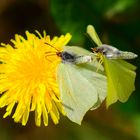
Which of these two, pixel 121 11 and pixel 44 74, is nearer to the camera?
pixel 44 74

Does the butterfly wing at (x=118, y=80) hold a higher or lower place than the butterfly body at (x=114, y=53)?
lower

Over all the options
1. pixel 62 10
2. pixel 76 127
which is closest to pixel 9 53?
pixel 62 10

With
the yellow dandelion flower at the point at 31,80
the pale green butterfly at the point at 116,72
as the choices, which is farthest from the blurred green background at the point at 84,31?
the pale green butterfly at the point at 116,72

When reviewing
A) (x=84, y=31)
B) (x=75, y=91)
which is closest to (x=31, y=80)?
(x=75, y=91)

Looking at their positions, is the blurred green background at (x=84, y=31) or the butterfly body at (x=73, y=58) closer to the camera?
the butterfly body at (x=73, y=58)

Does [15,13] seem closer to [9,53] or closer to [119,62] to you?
[9,53]

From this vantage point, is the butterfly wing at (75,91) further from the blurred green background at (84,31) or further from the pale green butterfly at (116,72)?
the blurred green background at (84,31)

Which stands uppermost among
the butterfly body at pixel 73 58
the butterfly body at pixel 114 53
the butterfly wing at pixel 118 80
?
the butterfly body at pixel 73 58
